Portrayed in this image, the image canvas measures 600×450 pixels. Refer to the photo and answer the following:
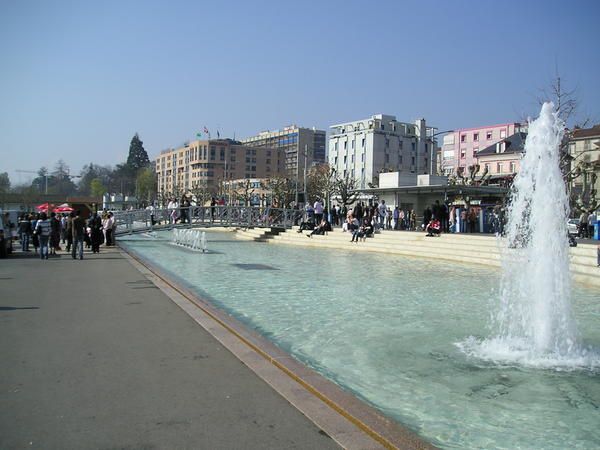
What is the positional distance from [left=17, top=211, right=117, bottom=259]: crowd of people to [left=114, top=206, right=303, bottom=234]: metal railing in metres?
5.43

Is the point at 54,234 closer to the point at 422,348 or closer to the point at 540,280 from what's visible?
the point at 422,348

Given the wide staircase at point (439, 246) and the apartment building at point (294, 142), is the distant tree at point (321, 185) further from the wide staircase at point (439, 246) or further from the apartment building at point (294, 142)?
the apartment building at point (294, 142)

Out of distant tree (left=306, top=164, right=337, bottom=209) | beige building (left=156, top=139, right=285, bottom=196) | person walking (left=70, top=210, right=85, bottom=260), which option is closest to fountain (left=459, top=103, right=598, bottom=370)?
person walking (left=70, top=210, right=85, bottom=260)

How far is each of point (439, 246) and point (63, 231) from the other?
63.5 ft

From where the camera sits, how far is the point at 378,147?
4168 inches

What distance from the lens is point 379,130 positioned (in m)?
106

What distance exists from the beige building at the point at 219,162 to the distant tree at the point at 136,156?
987 centimetres

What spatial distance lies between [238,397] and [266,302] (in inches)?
258

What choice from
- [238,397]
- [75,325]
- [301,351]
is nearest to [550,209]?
[301,351]

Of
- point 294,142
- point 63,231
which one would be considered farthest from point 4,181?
point 294,142

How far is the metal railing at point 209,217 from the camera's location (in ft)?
110

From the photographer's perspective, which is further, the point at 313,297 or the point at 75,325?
the point at 313,297

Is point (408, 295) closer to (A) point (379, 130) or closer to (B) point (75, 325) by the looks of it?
(B) point (75, 325)

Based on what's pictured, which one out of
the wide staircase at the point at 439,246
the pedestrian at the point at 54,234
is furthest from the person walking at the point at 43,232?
the wide staircase at the point at 439,246
